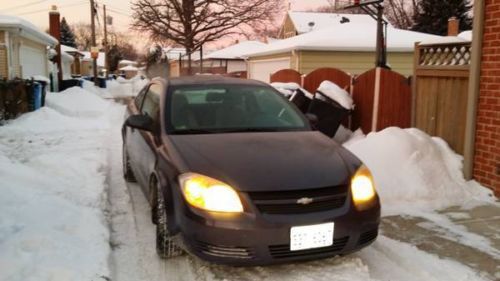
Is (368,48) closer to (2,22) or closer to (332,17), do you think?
(2,22)

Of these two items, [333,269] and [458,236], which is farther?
[458,236]

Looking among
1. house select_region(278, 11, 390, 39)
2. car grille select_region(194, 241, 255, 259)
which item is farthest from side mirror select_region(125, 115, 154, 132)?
house select_region(278, 11, 390, 39)

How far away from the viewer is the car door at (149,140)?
4594 millimetres

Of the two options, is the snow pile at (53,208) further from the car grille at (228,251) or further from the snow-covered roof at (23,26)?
the snow-covered roof at (23,26)

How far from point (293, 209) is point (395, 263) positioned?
1.18 m

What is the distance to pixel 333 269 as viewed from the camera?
12.5ft

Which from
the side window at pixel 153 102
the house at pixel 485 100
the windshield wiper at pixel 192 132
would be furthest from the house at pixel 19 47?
the house at pixel 485 100

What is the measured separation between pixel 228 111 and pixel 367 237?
187 cm

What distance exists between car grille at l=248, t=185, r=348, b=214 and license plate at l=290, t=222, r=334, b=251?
0.37 ft

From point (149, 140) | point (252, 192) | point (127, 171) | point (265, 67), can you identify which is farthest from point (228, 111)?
point (265, 67)

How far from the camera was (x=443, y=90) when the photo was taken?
7016mm

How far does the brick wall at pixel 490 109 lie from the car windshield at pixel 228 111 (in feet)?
8.17

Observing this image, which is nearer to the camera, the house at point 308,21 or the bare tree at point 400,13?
the house at point 308,21

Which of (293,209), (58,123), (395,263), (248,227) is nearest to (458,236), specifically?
(395,263)
